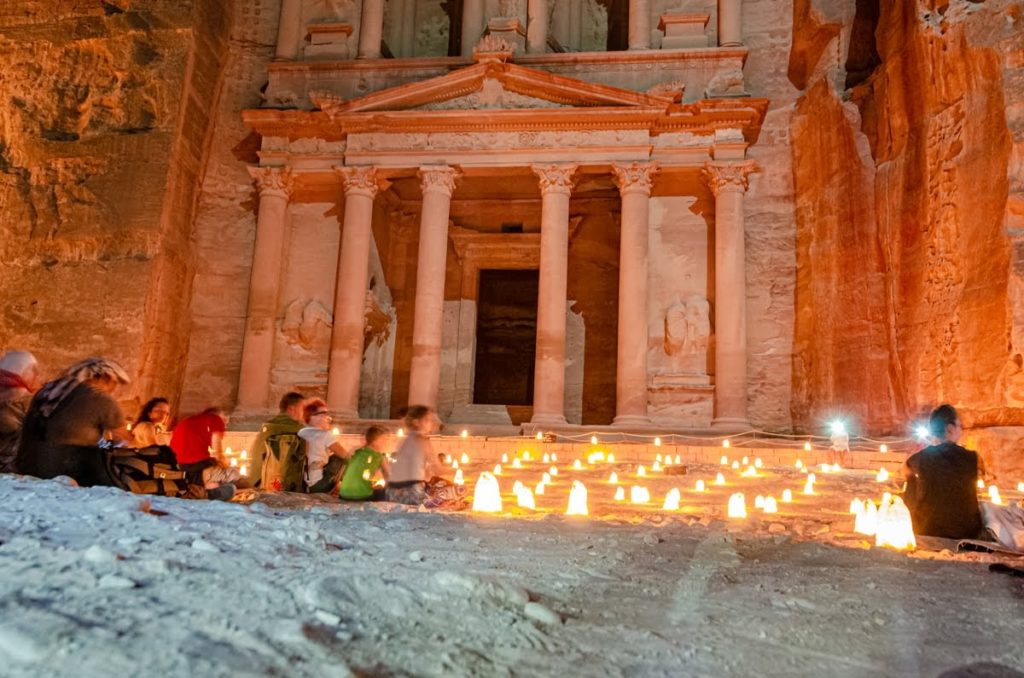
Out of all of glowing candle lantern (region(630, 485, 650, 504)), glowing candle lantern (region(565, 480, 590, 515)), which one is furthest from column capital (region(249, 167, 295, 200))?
glowing candle lantern (region(565, 480, 590, 515))

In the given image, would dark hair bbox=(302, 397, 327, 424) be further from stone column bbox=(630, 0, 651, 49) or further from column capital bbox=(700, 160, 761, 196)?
stone column bbox=(630, 0, 651, 49)

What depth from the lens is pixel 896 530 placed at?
5.09 meters

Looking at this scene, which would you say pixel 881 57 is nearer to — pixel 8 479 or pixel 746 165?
pixel 746 165

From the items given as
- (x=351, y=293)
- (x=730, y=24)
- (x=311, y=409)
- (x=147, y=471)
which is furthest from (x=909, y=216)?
(x=147, y=471)

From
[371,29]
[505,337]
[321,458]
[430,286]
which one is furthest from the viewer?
[505,337]

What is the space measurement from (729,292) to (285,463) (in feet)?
37.0

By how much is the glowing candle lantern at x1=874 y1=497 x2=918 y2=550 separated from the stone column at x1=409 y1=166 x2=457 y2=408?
37.9 ft

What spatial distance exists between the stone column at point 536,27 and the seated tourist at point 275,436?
1289 cm

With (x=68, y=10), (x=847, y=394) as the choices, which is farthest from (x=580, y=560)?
(x=68, y=10)

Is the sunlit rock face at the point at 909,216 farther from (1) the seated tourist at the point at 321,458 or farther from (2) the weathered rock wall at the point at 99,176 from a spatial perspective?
(2) the weathered rock wall at the point at 99,176

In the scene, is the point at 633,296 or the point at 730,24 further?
the point at 730,24

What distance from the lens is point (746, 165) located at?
16141mm

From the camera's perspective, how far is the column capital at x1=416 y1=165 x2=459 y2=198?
55.1 feet

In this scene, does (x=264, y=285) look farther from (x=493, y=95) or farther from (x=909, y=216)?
(x=909, y=216)
